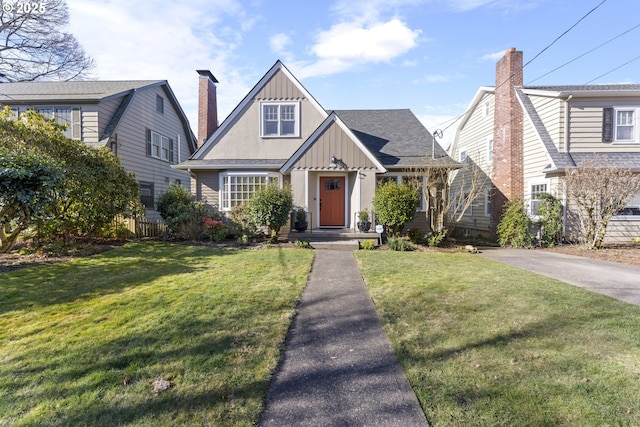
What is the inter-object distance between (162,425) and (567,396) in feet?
11.1

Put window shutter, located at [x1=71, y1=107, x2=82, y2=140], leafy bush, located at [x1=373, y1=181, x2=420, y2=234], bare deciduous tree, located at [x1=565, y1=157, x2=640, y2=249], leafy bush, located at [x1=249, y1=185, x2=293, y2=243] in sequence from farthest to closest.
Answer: window shutter, located at [x1=71, y1=107, x2=82, y2=140] < leafy bush, located at [x1=373, y1=181, x2=420, y2=234] < leafy bush, located at [x1=249, y1=185, x2=293, y2=243] < bare deciduous tree, located at [x1=565, y1=157, x2=640, y2=249]

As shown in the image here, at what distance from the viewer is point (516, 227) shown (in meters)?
11.9

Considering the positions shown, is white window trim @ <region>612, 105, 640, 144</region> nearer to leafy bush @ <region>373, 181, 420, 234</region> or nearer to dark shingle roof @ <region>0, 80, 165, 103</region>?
leafy bush @ <region>373, 181, 420, 234</region>

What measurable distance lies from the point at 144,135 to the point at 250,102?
7761mm

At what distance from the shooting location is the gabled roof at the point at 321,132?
12.2 meters

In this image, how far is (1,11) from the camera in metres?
18.8

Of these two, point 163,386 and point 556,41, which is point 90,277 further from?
point 556,41

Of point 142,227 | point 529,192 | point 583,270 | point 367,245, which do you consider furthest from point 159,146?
point 583,270

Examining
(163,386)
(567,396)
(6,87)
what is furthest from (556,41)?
(6,87)

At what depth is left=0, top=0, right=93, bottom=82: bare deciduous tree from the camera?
63.7ft

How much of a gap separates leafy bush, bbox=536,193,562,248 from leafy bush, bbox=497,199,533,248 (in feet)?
1.50

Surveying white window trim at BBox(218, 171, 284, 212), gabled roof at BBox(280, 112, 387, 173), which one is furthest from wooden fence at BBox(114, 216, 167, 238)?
gabled roof at BBox(280, 112, 387, 173)

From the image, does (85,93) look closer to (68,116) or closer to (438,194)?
(68,116)

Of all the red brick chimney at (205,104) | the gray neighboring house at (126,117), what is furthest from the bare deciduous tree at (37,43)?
the red brick chimney at (205,104)
